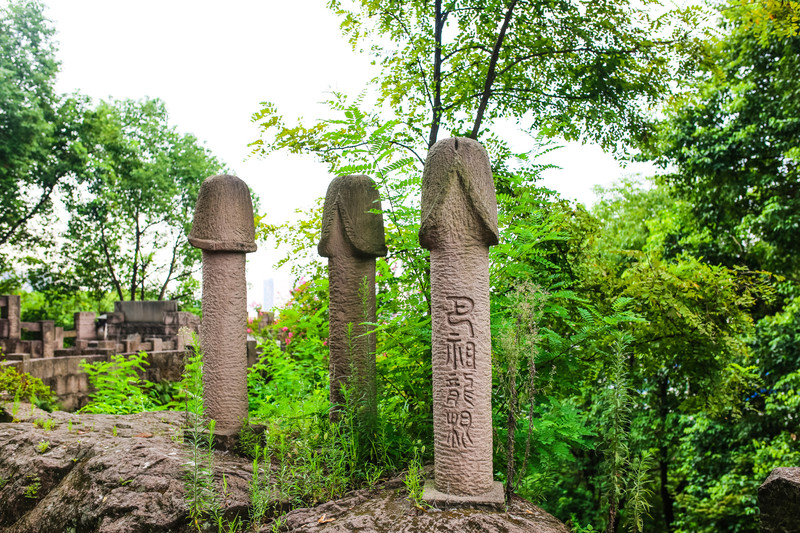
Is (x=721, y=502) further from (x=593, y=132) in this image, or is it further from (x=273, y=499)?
(x=273, y=499)

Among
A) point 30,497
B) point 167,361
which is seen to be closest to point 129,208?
point 167,361

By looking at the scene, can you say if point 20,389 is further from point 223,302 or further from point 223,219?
point 223,219

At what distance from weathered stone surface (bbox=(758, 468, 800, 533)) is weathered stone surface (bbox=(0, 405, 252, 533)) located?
123 inches

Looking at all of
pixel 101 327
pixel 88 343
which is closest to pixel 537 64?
pixel 88 343

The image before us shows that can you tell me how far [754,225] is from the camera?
10867mm

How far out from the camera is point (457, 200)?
3545 millimetres

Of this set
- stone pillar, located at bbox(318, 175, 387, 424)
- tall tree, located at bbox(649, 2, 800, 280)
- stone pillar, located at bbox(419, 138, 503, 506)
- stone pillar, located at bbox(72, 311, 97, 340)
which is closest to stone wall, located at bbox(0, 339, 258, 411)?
stone pillar, located at bbox(318, 175, 387, 424)

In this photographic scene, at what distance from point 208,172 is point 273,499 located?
67.9 ft

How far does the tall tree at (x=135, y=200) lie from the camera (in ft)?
65.4

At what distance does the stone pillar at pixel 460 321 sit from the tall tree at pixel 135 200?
17.6 meters

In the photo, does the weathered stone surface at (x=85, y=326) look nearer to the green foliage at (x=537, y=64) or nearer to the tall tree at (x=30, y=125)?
the tall tree at (x=30, y=125)

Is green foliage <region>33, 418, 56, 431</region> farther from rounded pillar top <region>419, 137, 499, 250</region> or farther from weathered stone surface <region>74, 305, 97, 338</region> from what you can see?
weathered stone surface <region>74, 305, 97, 338</region>

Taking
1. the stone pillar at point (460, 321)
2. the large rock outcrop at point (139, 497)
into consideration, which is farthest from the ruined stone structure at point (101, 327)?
the stone pillar at point (460, 321)

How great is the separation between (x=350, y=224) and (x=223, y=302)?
1.22 metres
